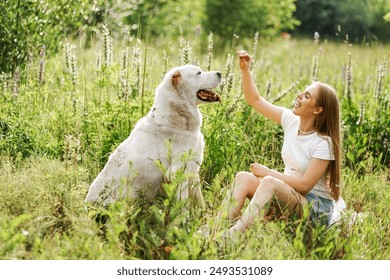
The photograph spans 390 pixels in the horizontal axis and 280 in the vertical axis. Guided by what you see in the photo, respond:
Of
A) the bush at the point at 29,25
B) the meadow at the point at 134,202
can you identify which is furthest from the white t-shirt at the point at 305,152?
the bush at the point at 29,25

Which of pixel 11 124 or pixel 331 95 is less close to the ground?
pixel 331 95

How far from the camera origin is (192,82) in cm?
451

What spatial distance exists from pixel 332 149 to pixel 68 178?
2.08m

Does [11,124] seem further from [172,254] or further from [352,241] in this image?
[352,241]

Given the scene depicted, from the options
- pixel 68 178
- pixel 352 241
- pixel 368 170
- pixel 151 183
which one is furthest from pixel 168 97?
pixel 368 170

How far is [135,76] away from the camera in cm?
593

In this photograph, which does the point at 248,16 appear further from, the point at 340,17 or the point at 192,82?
the point at 192,82

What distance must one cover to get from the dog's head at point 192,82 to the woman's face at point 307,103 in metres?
0.65

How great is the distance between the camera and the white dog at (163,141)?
434 cm

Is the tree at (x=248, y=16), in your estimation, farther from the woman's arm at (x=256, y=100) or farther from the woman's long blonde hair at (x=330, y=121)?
the woman's long blonde hair at (x=330, y=121)

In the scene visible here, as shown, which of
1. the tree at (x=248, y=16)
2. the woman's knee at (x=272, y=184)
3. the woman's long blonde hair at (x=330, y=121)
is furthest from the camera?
the tree at (x=248, y=16)
